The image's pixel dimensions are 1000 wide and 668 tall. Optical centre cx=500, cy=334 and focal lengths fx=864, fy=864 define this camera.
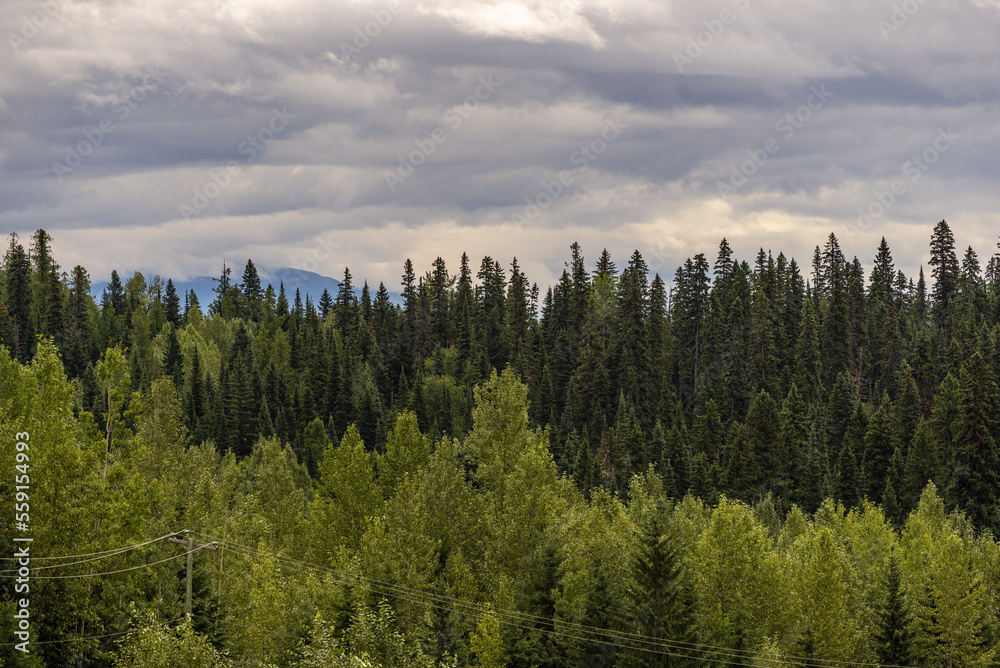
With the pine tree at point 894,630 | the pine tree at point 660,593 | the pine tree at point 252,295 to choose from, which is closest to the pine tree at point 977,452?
the pine tree at point 894,630

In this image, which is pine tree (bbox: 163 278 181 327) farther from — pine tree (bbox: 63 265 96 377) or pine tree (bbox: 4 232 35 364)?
pine tree (bbox: 4 232 35 364)

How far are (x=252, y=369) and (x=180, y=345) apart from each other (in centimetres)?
1686

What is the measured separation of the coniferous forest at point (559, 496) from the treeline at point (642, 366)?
457mm

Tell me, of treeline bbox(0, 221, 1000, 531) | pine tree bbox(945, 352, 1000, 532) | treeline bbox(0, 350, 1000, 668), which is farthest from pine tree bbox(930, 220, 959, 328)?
treeline bbox(0, 350, 1000, 668)

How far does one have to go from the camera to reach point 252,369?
13312cm

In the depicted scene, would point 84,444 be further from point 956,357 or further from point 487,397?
point 956,357

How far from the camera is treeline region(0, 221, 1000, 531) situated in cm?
8888

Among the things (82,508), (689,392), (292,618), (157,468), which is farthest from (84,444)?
(689,392)

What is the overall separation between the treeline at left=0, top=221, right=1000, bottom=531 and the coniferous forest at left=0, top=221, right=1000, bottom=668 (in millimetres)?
457

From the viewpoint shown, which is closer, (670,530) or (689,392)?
(670,530)

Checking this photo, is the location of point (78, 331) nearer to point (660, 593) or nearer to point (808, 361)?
point (808, 361)

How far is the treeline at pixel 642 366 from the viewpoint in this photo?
A: 88875mm

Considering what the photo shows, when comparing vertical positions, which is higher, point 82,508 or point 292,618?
point 82,508

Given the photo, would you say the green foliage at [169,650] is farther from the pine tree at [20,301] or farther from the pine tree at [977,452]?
the pine tree at [20,301]
